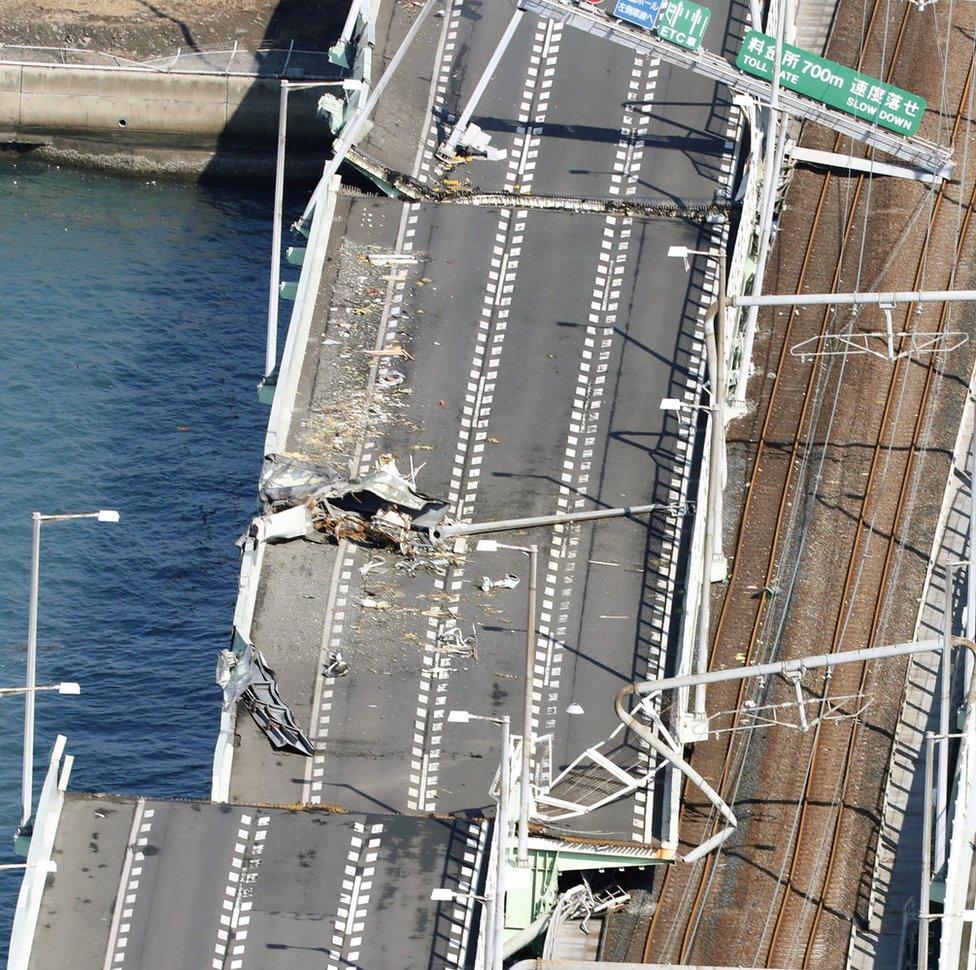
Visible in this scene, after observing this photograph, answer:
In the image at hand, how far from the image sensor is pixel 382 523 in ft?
294

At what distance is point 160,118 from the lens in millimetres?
128375

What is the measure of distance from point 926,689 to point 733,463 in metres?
11.7

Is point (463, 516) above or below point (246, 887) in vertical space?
above

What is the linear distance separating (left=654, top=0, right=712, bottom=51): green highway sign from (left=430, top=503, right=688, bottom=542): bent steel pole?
19.7 metres

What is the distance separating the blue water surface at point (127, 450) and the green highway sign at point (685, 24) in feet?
85.0

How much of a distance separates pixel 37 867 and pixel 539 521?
2184 cm

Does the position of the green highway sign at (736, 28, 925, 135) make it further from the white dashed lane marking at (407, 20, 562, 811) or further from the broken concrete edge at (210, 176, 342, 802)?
the broken concrete edge at (210, 176, 342, 802)

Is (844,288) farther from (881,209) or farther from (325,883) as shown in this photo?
(325,883)

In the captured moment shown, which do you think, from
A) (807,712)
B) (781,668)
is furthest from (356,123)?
(781,668)

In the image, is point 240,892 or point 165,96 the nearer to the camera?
point 240,892

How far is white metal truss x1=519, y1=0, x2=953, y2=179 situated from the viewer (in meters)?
97.9

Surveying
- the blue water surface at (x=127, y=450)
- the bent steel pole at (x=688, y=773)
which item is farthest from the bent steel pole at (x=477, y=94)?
the bent steel pole at (x=688, y=773)

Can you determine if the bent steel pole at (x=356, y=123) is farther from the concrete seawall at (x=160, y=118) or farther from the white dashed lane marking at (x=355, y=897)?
the white dashed lane marking at (x=355, y=897)

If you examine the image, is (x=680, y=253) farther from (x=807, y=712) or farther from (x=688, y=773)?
(x=688, y=773)
